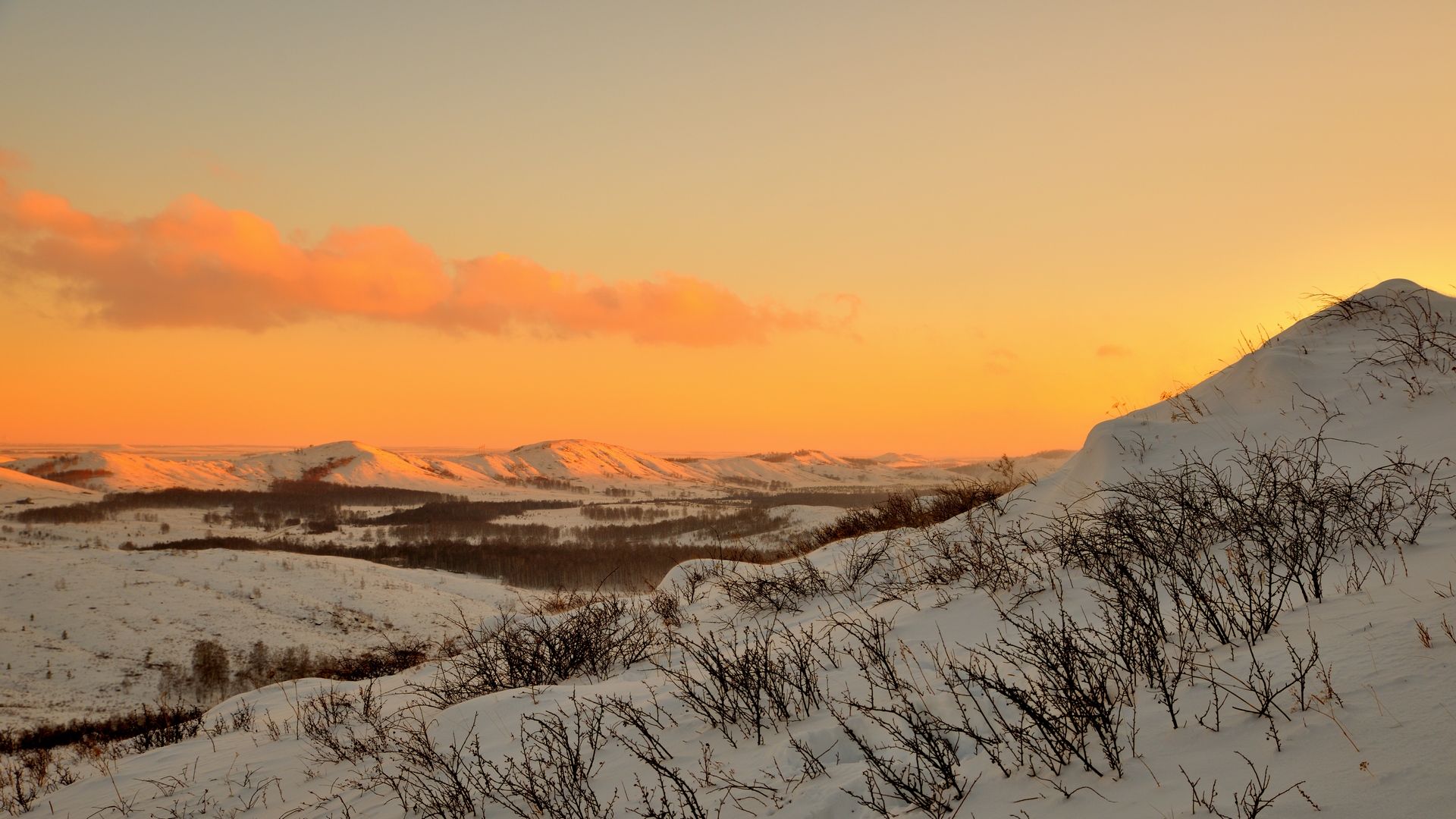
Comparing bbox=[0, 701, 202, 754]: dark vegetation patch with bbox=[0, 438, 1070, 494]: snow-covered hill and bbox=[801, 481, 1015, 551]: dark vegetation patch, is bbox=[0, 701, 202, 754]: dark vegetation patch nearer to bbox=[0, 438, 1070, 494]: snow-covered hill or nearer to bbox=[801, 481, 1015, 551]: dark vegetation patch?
bbox=[801, 481, 1015, 551]: dark vegetation patch

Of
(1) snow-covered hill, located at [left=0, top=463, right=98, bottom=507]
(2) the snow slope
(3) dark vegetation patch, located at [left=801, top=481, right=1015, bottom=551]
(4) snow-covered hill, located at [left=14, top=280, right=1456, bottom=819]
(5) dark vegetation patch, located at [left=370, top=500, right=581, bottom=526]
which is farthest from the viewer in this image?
(2) the snow slope

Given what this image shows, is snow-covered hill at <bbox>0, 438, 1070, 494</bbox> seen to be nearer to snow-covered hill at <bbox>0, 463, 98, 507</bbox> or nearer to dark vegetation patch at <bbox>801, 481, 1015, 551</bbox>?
snow-covered hill at <bbox>0, 463, 98, 507</bbox>

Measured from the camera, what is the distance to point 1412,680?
7.98 ft

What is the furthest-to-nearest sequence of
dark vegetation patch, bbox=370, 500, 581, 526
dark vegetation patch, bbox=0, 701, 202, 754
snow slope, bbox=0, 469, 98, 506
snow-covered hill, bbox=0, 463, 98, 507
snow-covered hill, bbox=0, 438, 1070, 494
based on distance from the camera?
snow-covered hill, bbox=0, 438, 1070, 494 < snow slope, bbox=0, 469, 98, 506 < snow-covered hill, bbox=0, 463, 98, 507 < dark vegetation patch, bbox=370, 500, 581, 526 < dark vegetation patch, bbox=0, 701, 202, 754

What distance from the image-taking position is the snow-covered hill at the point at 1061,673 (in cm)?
248

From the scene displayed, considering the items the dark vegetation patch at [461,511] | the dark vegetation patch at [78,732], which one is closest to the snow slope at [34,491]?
the dark vegetation patch at [461,511]

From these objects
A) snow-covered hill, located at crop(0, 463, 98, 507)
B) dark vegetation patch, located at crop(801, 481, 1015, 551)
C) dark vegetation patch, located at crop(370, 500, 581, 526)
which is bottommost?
dark vegetation patch, located at crop(370, 500, 581, 526)

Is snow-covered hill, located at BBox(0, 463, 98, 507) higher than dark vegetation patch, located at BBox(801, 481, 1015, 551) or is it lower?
higher

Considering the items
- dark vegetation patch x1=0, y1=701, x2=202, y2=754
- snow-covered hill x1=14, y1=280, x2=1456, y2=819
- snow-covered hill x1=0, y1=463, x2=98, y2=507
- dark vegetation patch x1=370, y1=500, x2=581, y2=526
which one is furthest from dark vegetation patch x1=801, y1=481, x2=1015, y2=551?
snow-covered hill x1=0, y1=463, x2=98, y2=507

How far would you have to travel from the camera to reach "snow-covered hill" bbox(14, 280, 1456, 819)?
2.48 metres

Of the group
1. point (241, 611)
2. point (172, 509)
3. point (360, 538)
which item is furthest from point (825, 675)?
point (172, 509)

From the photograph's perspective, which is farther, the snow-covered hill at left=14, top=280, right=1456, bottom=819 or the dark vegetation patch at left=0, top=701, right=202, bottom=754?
the dark vegetation patch at left=0, top=701, right=202, bottom=754

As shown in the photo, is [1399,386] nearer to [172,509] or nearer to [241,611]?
[241,611]

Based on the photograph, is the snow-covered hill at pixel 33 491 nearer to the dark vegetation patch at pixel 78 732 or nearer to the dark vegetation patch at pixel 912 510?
the dark vegetation patch at pixel 78 732
